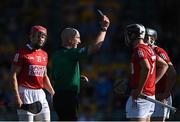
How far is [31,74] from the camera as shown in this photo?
1166cm

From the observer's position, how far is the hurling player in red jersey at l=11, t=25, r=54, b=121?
11586 mm

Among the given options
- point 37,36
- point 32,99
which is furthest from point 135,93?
point 37,36

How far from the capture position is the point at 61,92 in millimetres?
11250

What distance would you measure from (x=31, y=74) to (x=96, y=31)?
10.4m

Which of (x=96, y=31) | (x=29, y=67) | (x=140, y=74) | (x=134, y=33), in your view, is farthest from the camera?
(x=96, y=31)

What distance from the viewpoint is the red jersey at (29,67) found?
1162 centimetres

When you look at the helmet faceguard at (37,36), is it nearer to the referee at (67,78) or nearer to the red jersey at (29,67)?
the red jersey at (29,67)

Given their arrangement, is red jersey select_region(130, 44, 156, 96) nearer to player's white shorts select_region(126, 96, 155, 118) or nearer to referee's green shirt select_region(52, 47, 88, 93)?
player's white shorts select_region(126, 96, 155, 118)

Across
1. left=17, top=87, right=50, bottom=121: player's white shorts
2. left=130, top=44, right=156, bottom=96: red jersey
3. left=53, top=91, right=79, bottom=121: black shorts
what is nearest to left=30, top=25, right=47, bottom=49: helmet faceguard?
left=17, top=87, right=50, bottom=121: player's white shorts

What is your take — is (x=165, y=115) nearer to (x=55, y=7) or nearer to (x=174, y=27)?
(x=174, y=27)

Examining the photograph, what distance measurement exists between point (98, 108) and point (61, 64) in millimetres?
7771

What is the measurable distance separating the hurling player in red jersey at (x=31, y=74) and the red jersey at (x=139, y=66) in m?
1.59

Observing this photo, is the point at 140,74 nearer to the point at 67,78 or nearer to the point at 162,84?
the point at 67,78

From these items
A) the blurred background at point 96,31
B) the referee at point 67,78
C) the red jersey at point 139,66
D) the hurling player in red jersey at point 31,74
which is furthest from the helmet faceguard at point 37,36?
the blurred background at point 96,31
